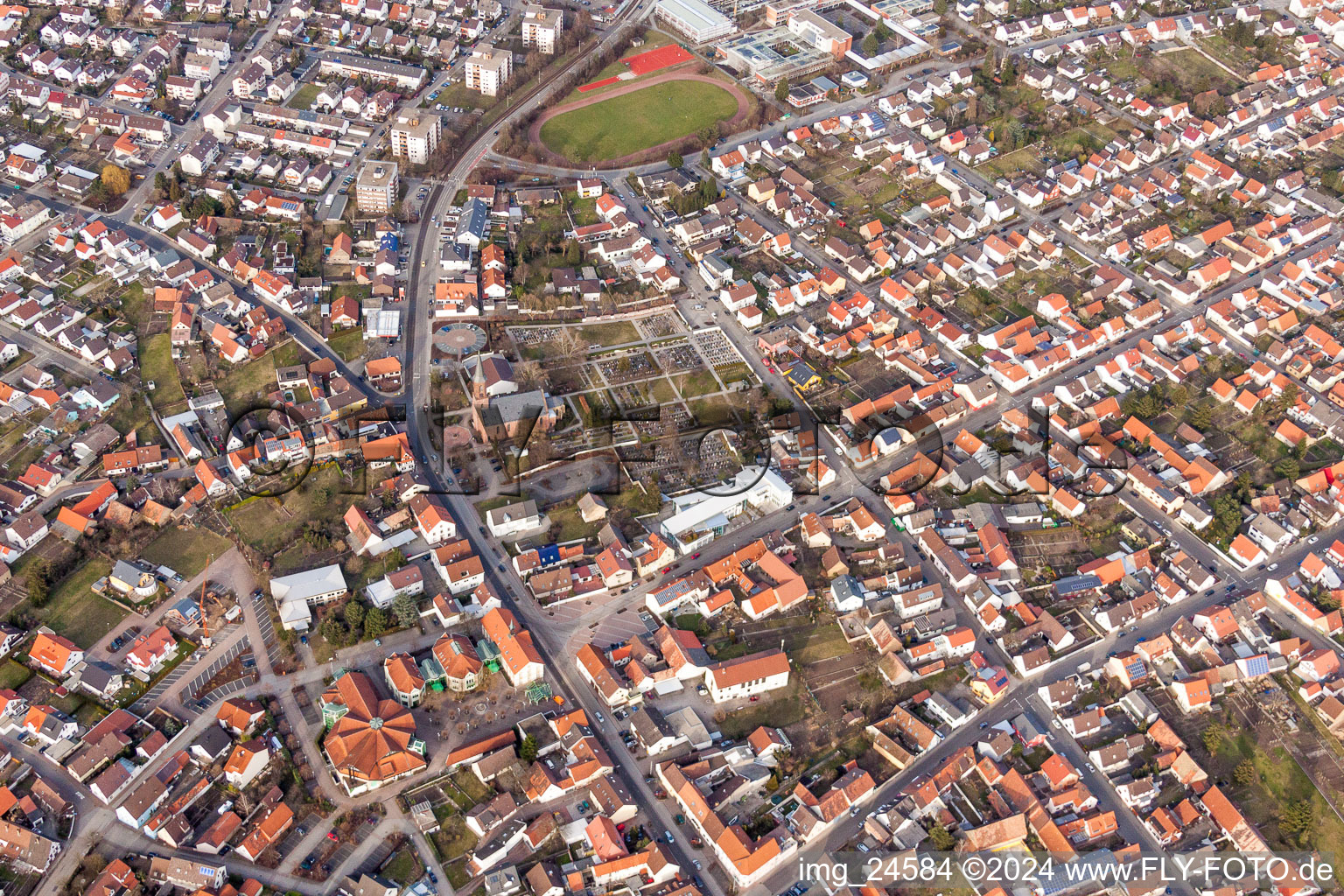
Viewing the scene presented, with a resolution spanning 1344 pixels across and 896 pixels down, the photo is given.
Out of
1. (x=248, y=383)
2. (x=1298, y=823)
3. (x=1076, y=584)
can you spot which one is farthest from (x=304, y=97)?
(x=1298, y=823)

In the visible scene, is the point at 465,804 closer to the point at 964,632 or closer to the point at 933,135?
the point at 964,632

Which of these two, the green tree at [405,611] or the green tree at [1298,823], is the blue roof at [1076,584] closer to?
the green tree at [1298,823]

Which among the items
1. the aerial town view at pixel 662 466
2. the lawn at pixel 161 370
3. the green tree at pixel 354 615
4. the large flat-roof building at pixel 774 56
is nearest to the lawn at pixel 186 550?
the aerial town view at pixel 662 466

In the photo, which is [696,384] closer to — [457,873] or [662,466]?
[662,466]

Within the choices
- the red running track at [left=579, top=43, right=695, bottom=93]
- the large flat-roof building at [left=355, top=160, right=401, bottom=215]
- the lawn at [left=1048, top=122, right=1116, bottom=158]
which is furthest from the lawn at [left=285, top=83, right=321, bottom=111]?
the lawn at [left=1048, top=122, right=1116, bottom=158]

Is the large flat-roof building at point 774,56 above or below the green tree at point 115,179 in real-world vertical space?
above
